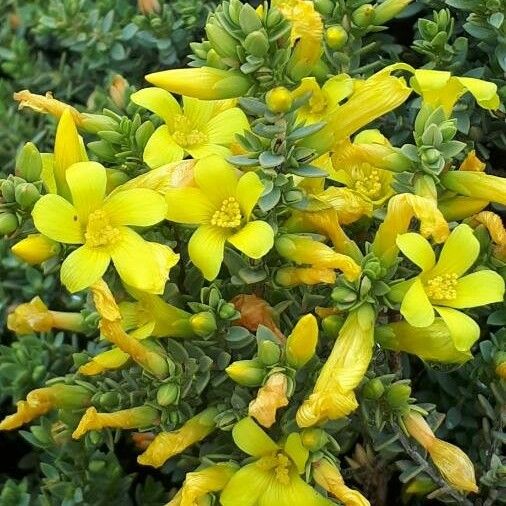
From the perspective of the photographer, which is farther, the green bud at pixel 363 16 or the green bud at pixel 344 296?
the green bud at pixel 363 16

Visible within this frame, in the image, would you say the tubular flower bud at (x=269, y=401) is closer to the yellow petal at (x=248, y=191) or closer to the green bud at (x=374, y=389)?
the green bud at (x=374, y=389)

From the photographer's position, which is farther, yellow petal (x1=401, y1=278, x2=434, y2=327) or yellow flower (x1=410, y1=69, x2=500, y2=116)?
yellow flower (x1=410, y1=69, x2=500, y2=116)

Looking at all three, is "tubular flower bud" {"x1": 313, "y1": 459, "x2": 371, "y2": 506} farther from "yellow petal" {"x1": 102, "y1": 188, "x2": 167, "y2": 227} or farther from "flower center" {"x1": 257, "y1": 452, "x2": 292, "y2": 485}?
"yellow petal" {"x1": 102, "y1": 188, "x2": 167, "y2": 227}

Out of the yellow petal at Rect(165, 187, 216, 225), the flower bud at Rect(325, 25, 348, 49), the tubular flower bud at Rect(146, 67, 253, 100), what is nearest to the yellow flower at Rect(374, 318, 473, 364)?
the yellow petal at Rect(165, 187, 216, 225)

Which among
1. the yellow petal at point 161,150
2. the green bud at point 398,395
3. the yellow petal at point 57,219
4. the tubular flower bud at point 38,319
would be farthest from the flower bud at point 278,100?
the tubular flower bud at point 38,319

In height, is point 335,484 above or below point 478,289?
below

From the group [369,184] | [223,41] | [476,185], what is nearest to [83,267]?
[223,41]

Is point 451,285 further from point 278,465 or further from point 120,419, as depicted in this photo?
point 120,419
